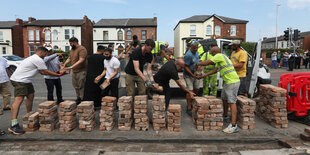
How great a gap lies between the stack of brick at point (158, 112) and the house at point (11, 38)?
42.8m

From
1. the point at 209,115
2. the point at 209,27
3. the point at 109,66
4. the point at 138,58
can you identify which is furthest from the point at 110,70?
the point at 209,27

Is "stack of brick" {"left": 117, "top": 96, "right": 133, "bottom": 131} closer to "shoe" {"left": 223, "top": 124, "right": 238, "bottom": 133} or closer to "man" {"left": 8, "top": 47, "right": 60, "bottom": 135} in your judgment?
"man" {"left": 8, "top": 47, "right": 60, "bottom": 135}

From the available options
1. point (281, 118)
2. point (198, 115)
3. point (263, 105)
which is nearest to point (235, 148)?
point (198, 115)

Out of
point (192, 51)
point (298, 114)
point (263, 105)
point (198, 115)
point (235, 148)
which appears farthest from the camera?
point (192, 51)

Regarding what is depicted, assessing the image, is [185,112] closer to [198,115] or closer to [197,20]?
[198,115]

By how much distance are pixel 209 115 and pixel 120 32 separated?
1343 inches

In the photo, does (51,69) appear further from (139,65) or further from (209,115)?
(209,115)

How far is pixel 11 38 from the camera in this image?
37.4 m

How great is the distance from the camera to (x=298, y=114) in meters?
4.66

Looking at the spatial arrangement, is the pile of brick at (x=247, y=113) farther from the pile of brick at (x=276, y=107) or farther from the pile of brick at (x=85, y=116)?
the pile of brick at (x=85, y=116)

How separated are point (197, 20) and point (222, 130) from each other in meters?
32.9

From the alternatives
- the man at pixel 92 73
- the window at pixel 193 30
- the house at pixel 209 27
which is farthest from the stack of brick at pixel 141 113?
the window at pixel 193 30

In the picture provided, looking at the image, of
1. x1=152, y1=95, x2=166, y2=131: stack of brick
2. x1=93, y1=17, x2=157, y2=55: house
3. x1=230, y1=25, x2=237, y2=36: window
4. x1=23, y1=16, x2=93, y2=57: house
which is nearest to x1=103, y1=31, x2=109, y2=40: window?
x1=93, y1=17, x2=157, y2=55: house

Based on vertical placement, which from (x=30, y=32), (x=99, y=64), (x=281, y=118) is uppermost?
(x=30, y=32)
